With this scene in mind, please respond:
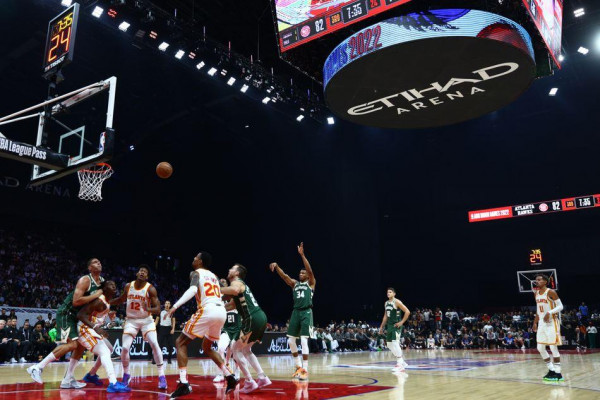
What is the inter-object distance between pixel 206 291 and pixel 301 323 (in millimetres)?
3108

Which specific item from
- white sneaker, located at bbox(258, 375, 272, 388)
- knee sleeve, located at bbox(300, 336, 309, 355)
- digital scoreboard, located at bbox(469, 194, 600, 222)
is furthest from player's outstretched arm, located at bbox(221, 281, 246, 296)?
digital scoreboard, located at bbox(469, 194, 600, 222)

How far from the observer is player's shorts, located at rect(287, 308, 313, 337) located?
30.7ft

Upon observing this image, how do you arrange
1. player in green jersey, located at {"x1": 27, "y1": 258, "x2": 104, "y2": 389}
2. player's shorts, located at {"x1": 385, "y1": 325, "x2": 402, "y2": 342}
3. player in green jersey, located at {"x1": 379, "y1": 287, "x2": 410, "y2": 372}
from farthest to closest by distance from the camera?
player's shorts, located at {"x1": 385, "y1": 325, "x2": 402, "y2": 342}, player in green jersey, located at {"x1": 379, "y1": 287, "x2": 410, "y2": 372}, player in green jersey, located at {"x1": 27, "y1": 258, "x2": 104, "y2": 389}

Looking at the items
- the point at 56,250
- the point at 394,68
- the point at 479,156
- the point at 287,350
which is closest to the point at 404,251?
the point at 479,156

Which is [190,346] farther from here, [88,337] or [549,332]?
[549,332]

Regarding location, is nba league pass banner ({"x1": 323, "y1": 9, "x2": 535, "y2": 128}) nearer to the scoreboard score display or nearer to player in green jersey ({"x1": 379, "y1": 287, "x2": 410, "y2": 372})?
the scoreboard score display

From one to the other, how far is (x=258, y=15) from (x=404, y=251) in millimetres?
18419

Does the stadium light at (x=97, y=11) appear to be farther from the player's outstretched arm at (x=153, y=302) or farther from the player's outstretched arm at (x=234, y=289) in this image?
the player's outstretched arm at (x=234, y=289)

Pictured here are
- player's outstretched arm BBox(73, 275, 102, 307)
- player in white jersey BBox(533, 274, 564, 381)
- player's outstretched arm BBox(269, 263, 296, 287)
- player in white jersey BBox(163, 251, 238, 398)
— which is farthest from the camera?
player in white jersey BBox(533, 274, 564, 381)

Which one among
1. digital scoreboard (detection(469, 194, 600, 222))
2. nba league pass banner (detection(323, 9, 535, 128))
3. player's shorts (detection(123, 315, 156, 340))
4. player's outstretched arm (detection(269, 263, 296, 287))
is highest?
digital scoreboard (detection(469, 194, 600, 222))

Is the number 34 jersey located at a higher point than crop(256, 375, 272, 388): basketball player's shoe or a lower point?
higher

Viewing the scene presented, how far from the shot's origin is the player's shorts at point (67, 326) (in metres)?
7.68

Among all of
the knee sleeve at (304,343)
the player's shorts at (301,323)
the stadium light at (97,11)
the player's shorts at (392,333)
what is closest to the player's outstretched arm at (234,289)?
the player's shorts at (301,323)

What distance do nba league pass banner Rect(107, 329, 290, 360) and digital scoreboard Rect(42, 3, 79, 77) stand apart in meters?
8.01
